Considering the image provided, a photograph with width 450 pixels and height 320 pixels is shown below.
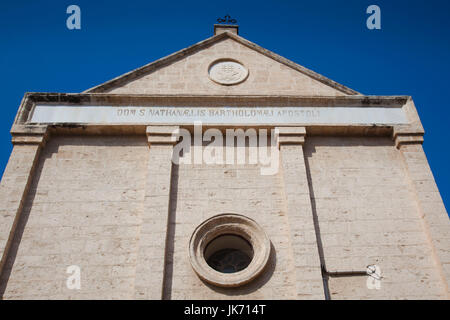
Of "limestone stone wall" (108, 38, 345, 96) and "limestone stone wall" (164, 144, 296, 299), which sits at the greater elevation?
"limestone stone wall" (108, 38, 345, 96)

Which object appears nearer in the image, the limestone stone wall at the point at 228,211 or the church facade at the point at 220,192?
the limestone stone wall at the point at 228,211

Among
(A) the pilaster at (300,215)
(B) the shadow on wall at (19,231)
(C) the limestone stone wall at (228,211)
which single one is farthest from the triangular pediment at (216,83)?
(B) the shadow on wall at (19,231)

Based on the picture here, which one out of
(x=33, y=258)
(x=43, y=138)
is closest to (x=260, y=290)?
(x=33, y=258)

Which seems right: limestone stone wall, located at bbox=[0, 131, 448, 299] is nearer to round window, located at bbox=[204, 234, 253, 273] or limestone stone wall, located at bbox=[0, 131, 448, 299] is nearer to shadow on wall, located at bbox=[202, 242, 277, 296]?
shadow on wall, located at bbox=[202, 242, 277, 296]

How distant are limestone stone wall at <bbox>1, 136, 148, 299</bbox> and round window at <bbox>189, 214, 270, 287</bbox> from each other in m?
1.40

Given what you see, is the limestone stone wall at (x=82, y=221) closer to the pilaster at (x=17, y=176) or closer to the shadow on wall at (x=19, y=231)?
the shadow on wall at (x=19, y=231)

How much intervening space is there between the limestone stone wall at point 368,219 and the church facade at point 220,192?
29 mm

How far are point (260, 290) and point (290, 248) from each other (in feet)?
3.66

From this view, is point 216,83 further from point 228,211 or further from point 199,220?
point 199,220

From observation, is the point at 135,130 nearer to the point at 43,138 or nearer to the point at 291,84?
the point at 43,138

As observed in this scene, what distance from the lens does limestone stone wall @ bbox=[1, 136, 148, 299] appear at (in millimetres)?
8695

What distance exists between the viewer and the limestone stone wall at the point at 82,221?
8695mm

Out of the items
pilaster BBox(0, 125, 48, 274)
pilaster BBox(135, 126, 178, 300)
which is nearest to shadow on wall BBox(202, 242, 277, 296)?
pilaster BBox(135, 126, 178, 300)

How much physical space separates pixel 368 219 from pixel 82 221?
21.1 ft
